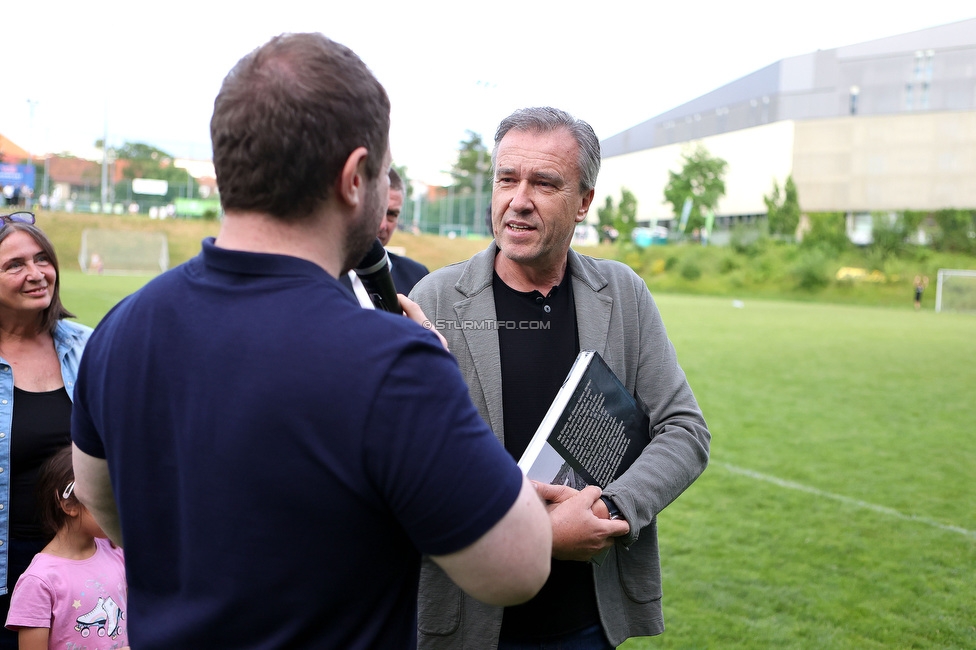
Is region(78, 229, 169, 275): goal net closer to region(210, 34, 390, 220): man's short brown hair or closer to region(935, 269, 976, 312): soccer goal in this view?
region(935, 269, 976, 312): soccer goal

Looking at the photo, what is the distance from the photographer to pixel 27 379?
3.35m

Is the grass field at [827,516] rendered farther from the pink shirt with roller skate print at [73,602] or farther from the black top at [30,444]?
the black top at [30,444]

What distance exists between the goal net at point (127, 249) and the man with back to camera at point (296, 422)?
51326 mm

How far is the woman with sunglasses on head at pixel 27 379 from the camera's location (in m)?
3.13

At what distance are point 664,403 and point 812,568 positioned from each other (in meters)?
4.32

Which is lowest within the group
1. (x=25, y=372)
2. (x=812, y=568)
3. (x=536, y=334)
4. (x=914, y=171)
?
(x=812, y=568)

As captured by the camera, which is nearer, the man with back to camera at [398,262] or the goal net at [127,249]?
the man with back to camera at [398,262]

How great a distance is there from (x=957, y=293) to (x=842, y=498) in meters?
41.2

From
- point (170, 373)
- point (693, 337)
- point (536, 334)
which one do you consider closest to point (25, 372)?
point (536, 334)

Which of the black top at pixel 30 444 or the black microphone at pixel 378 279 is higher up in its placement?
the black microphone at pixel 378 279

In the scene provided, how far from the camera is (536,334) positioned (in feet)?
8.53

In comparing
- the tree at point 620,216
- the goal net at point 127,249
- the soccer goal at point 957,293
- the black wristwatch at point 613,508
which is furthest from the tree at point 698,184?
the black wristwatch at point 613,508

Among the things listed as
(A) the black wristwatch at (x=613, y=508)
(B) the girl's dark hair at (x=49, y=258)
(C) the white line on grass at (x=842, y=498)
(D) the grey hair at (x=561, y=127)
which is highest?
(D) the grey hair at (x=561, y=127)

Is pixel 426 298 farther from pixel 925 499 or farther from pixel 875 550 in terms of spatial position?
pixel 925 499
